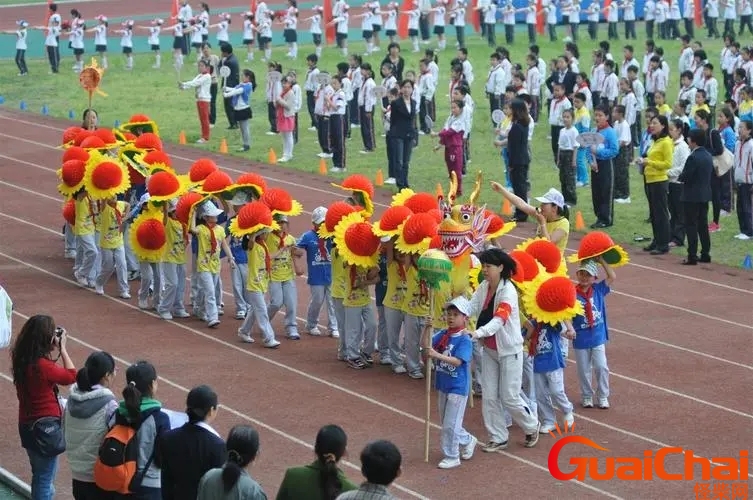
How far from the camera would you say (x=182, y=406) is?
46.6 feet

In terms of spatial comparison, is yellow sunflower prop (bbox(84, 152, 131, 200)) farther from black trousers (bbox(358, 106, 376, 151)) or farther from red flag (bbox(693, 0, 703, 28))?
red flag (bbox(693, 0, 703, 28))

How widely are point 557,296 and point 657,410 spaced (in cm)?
195

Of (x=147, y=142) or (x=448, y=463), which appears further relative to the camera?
(x=147, y=142)

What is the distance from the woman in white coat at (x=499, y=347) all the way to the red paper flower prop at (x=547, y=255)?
1073mm

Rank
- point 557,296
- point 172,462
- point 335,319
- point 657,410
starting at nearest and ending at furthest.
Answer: point 172,462 → point 557,296 → point 657,410 → point 335,319

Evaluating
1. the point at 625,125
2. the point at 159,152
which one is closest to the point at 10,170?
the point at 159,152

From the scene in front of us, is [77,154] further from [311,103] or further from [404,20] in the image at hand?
[404,20]

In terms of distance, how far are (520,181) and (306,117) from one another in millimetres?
10695

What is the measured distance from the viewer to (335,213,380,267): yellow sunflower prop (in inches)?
581

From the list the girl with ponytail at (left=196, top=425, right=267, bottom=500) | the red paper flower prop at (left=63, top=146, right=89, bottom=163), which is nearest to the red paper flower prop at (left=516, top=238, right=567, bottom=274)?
the girl with ponytail at (left=196, top=425, right=267, bottom=500)

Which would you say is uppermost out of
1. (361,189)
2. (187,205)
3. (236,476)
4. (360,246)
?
(361,189)

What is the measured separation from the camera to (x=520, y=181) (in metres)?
22.4

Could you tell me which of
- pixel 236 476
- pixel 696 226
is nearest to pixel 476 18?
pixel 696 226

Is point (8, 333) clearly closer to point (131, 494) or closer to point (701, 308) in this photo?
point (131, 494)
